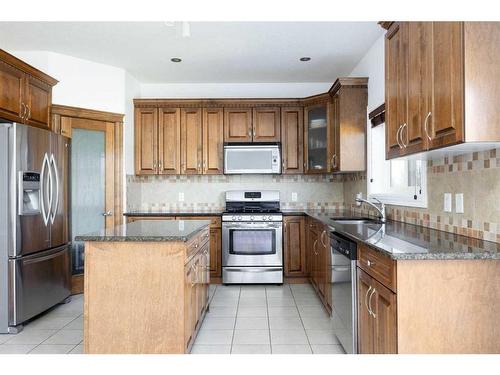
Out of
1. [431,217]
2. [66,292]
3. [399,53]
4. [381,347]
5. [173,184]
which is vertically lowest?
[66,292]

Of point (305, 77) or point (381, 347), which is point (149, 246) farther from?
point (305, 77)

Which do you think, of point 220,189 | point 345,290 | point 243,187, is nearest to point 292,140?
point 243,187

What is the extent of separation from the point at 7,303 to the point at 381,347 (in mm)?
2782

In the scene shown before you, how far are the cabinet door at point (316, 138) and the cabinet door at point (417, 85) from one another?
2.17 m

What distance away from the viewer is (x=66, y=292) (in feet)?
11.3

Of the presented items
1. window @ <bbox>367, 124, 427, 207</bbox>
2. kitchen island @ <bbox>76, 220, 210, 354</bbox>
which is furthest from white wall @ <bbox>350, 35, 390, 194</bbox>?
kitchen island @ <bbox>76, 220, 210, 354</bbox>

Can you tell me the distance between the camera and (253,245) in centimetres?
413

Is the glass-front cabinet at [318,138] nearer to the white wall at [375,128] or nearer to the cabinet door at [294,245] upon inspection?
the white wall at [375,128]

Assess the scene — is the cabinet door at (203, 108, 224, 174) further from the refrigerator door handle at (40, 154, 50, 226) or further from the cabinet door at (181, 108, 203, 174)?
the refrigerator door handle at (40, 154, 50, 226)

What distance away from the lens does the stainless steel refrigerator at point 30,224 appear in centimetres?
279

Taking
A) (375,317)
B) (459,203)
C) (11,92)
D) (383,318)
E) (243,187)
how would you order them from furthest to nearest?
(243,187), (11,92), (459,203), (375,317), (383,318)

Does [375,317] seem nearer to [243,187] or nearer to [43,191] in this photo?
[43,191]

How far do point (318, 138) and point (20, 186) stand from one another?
3087mm
